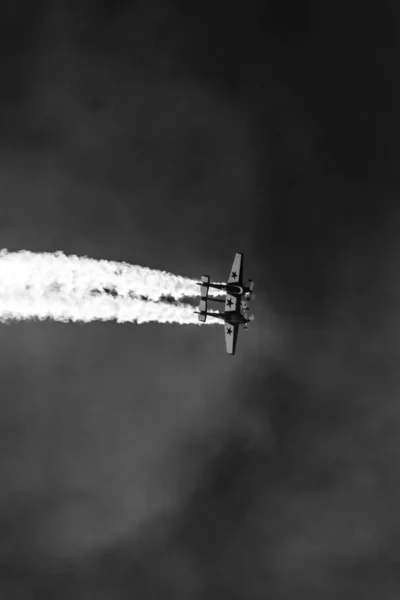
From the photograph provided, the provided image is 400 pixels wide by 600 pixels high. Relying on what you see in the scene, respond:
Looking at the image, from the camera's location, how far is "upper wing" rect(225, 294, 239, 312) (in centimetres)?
5350

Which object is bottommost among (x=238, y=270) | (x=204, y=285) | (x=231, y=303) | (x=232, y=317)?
(x=232, y=317)

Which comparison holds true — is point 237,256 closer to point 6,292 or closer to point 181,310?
point 181,310

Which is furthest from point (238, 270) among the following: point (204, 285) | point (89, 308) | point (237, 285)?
point (89, 308)

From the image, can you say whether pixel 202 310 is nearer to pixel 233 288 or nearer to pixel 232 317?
pixel 232 317

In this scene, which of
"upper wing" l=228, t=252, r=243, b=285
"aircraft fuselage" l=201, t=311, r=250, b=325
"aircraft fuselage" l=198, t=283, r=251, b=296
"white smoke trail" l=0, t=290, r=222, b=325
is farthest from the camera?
"upper wing" l=228, t=252, r=243, b=285

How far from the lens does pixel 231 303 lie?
5381 centimetres

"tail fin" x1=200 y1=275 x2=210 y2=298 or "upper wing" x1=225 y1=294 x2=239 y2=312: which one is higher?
"tail fin" x1=200 y1=275 x2=210 y2=298

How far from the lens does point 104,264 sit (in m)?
41.4

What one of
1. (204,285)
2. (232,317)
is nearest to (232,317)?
(232,317)

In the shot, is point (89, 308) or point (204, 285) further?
point (204, 285)

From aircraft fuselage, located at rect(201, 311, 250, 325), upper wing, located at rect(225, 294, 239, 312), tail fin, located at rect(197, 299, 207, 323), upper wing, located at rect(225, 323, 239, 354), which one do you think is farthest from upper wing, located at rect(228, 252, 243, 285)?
upper wing, located at rect(225, 323, 239, 354)

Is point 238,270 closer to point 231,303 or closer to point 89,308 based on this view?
point 231,303

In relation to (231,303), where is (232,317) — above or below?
below

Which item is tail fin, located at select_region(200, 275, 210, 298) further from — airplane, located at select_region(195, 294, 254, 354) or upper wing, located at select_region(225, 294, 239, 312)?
upper wing, located at select_region(225, 294, 239, 312)
